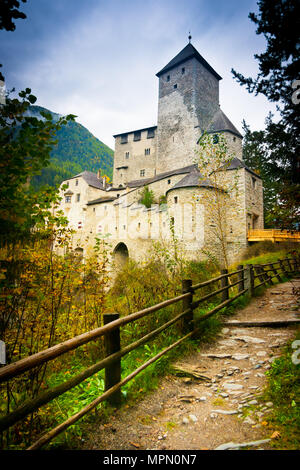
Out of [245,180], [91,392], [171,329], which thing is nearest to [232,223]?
[245,180]

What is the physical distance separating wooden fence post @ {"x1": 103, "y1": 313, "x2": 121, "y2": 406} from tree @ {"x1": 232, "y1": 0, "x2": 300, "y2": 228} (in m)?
2.47

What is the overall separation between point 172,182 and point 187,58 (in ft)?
57.1

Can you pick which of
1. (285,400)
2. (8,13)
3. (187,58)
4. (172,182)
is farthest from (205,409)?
(187,58)

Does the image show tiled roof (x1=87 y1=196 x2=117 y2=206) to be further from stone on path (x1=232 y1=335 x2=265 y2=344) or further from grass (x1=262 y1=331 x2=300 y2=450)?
grass (x1=262 y1=331 x2=300 y2=450)

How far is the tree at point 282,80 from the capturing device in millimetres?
3154

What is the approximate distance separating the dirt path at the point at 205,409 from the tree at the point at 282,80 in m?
2.05

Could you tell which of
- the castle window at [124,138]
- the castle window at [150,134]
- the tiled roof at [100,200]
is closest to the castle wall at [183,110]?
the castle window at [150,134]

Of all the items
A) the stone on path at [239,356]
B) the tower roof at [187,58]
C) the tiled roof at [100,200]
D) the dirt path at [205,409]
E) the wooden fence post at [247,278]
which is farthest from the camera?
the tiled roof at [100,200]

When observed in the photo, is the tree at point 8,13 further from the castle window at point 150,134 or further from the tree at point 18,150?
the castle window at point 150,134

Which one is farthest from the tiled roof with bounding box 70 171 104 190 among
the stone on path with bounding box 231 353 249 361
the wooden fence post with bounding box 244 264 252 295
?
the stone on path with bounding box 231 353 249 361

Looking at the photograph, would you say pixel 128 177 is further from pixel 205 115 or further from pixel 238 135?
pixel 238 135

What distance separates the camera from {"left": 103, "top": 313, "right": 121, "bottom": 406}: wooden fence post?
2420 millimetres

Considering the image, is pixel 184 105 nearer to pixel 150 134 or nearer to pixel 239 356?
pixel 150 134

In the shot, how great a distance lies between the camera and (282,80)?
14.4ft
